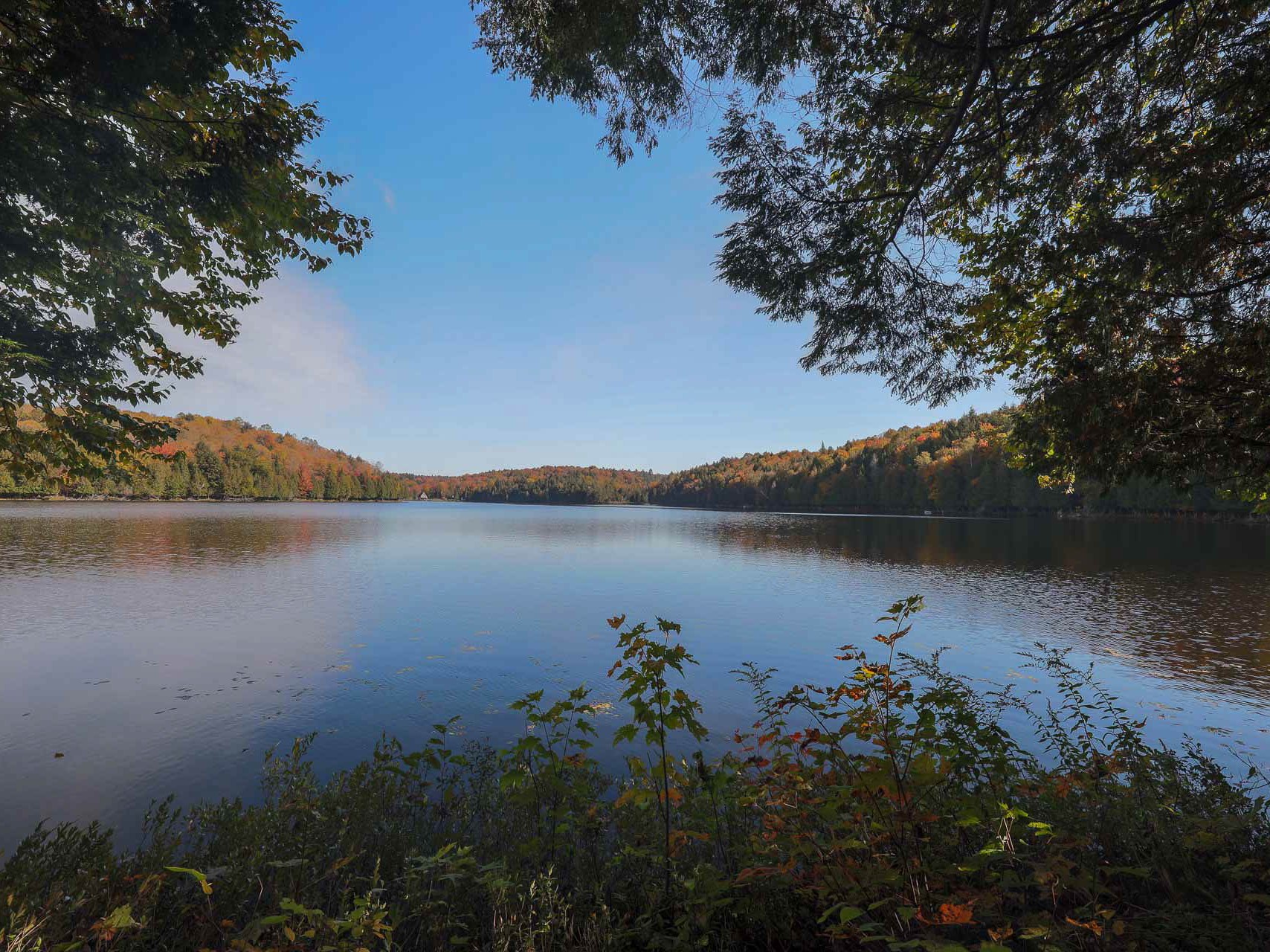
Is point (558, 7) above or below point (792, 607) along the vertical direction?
above

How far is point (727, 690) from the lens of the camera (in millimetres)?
11516

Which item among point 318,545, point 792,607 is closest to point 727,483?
point 318,545

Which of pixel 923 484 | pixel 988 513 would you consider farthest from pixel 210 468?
pixel 988 513

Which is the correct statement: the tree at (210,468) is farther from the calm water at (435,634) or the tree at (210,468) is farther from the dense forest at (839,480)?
the calm water at (435,634)

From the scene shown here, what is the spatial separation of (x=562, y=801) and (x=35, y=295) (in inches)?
354

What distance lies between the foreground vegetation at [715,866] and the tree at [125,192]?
541 centimetres

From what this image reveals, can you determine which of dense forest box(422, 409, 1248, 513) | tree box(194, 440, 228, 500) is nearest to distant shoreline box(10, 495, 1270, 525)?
dense forest box(422, 409, 1248, 513)

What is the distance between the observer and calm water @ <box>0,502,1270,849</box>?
8.83 metres

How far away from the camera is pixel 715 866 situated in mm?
4262

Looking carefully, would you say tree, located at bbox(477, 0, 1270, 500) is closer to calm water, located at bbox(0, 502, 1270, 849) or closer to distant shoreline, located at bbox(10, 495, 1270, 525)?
calm water, located at bbox(0, 502, 1270, 849)

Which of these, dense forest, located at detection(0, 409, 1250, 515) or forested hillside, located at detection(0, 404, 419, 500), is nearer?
dense forest, located at detection(0, 409, 1250, 515)

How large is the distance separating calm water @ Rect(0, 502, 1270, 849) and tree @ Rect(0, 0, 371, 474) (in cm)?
477

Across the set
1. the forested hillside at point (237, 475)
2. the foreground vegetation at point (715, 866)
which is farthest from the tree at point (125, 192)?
the forested hillside at point (237, 475)

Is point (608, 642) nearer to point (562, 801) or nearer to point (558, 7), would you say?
point (562, 801)
